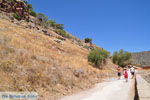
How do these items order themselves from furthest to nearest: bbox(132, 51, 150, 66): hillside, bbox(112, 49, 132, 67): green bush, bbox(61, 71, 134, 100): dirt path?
1. bbox(132, 51, 150, 66): hillside
2. bbox(112, 49, 132, 67): green bush
3. bbox(61, 71, 134, 100): dirt path

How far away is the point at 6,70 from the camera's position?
7250mm

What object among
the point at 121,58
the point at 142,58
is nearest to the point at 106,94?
the point at 121,58

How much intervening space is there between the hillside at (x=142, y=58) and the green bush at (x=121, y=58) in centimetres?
1121

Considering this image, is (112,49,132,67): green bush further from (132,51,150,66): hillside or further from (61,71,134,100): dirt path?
(61,71,134,100): dirt path

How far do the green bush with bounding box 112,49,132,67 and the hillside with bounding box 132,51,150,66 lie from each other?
11209mm

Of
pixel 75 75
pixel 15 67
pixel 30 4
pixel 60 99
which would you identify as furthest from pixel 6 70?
pixel 30 4

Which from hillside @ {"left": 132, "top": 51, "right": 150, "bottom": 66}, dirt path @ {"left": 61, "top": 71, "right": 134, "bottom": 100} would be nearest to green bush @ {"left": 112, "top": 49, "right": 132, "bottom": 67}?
hillside @ {"left": 132, "top": 51, "right": 150, "bottom": 66}

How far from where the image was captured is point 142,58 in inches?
1993

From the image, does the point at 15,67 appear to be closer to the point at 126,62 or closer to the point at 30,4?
the point at 126,62

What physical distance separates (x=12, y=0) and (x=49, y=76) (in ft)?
120

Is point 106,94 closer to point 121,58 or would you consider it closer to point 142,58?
point 121,58

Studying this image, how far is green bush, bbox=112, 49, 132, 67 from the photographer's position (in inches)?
1583

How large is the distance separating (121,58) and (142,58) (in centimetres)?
1563

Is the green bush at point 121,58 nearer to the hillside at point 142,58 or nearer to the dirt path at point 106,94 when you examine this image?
the hillside at point 142,58
